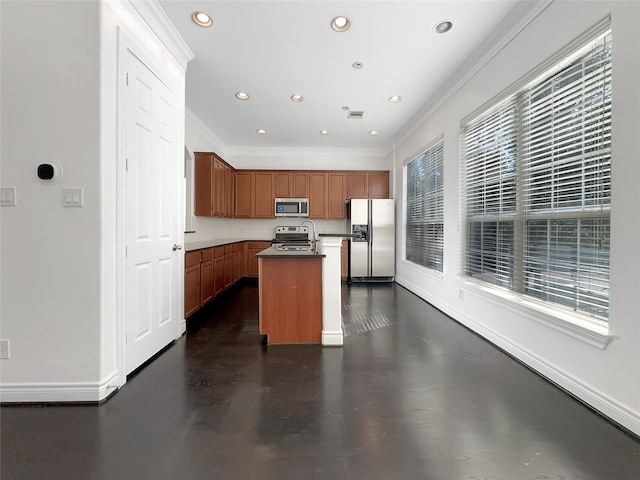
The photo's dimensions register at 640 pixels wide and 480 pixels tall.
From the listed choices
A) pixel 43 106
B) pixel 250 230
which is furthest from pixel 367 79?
pixel 250 230

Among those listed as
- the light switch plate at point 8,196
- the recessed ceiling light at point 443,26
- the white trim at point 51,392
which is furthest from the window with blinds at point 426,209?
the light switch plate at point 8,196

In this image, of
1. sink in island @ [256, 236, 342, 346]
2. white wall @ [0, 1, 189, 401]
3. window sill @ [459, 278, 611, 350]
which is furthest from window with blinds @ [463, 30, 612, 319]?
white wall @ [0, 1, 189, 401]

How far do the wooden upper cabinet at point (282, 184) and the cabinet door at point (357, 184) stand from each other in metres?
1.29

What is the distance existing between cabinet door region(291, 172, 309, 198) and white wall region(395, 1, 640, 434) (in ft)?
11.8

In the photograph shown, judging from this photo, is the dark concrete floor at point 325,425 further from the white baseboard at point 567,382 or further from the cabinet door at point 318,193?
the cabinet door at point 318,193

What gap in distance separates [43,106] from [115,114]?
0.37m

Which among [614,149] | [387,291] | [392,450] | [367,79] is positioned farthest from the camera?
[387,291]

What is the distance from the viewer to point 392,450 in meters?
1.40

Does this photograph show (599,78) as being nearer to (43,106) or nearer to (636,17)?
(636,17)

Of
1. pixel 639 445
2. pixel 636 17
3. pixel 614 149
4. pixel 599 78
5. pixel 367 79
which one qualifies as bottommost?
pixel 639 445

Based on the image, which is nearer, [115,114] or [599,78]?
[599,78]

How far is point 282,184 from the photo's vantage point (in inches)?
241

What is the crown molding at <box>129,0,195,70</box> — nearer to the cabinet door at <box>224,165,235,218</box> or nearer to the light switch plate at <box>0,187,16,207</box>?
the light switch plate at <box>0,187,16,207</box>

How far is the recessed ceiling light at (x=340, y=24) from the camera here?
7.74 feet
